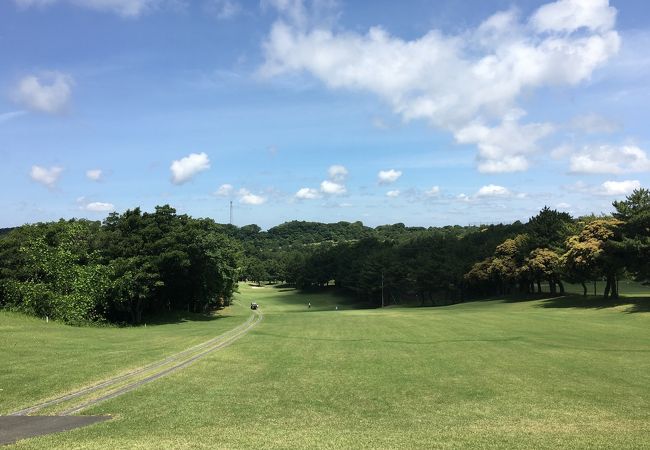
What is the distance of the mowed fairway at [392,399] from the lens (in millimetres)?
9422

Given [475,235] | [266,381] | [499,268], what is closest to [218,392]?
[266,381]

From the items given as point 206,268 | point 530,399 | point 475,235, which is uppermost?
point 475,235

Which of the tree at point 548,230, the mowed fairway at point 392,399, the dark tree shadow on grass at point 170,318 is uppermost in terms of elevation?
the tree at point 548,230

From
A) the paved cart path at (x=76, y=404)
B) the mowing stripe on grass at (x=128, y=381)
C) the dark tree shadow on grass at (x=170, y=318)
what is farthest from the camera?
the dark tree shadow on grass at (x=170, y=318)

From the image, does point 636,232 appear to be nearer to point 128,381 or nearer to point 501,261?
point 501,261

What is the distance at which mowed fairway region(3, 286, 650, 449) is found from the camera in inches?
371

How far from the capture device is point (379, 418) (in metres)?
Result: 11.4

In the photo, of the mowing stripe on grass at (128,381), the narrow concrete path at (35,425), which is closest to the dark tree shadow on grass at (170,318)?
the mowing stripe on grass at (128,381)

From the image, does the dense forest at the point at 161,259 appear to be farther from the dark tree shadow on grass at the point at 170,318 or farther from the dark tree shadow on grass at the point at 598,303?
the dark tree shadow on grass at the point at 598,303

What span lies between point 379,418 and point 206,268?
43.4 metres

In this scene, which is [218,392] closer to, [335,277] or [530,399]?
[530,399]

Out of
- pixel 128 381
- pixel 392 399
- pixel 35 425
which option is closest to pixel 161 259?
pixel 128 381

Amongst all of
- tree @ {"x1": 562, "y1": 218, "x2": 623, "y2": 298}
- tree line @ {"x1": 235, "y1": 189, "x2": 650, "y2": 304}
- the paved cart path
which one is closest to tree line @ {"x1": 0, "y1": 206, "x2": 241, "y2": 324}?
tree line @ {"x1": 235, "y1": 189, "x2": 650, "y2": 304}

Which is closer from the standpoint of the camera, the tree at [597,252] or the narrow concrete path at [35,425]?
the narrow concrete path at [35,425]
